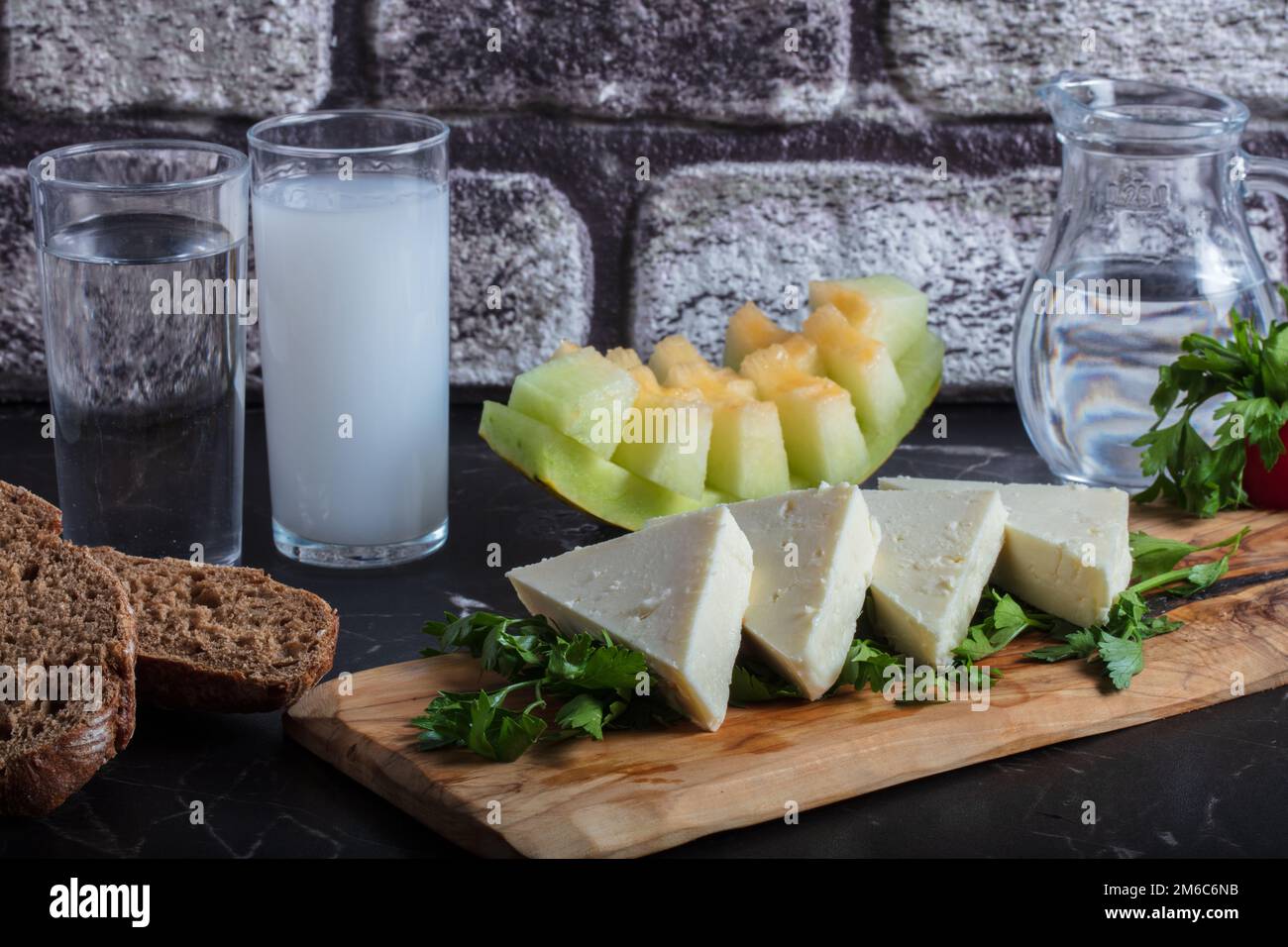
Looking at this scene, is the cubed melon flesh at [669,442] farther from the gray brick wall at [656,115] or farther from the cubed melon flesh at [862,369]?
the gray brick wall at [656,115]

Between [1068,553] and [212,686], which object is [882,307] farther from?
[212,686]

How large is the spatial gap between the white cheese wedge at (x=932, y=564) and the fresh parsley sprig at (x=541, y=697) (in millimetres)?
211

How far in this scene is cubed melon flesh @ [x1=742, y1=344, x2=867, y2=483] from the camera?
1.54 meters

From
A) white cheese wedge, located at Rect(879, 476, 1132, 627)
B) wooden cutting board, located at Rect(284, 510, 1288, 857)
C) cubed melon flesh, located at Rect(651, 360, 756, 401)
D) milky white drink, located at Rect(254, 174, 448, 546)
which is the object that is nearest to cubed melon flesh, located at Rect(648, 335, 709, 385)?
cubed melon flesh, located at Rect(651, 360, 756, 401)

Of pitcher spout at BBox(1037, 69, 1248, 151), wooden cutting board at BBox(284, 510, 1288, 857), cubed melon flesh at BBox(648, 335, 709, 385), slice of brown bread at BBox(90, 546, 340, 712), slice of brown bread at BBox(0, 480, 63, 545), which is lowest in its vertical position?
wooden cutting board at BBox(284, 510, 1288, 857)

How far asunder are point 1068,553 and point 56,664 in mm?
796

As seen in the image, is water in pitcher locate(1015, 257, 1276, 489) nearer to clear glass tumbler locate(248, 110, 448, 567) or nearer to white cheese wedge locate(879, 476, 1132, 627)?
white cheese wedge locate(879, 476, 1132, 627)

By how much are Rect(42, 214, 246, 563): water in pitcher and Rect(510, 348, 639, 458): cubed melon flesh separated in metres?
0.27

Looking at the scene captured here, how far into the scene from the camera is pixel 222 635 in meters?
1.23

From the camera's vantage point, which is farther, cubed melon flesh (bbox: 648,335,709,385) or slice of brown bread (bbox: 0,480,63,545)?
cubed melon flesh (bbox: 648,335,709,385)

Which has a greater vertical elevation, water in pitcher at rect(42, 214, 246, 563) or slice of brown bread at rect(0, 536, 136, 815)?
water in pitcher at rect(42, 214, 246, 563)
